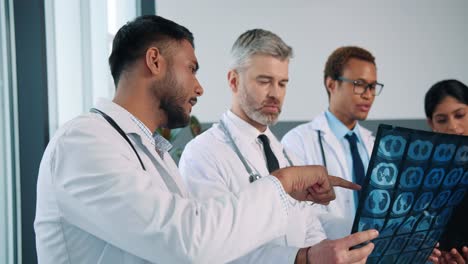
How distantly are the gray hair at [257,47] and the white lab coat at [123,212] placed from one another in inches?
32.6

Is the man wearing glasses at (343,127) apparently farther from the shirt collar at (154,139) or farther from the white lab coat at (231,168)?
the shirt collar at (154,139)

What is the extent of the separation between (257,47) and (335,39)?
1.95m

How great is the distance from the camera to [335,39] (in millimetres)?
3443

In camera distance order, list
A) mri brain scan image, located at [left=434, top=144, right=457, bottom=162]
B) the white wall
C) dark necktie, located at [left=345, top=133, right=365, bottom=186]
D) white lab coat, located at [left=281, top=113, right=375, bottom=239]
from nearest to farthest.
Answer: mri brain scan image, located at [left=434, top=144, right=457, bottom=162] → white lab coat, located at [left=281, top=113, right=375, bottom=239] → dark necktie, located at [left=345, top=133, right=365, bottom=186] → the white wall

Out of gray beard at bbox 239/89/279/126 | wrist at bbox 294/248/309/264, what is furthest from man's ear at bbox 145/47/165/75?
gray beard at bbox 239/89/279/126

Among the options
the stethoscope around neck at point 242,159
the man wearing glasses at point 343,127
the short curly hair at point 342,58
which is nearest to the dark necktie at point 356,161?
the man wearing glasses at point 343,127

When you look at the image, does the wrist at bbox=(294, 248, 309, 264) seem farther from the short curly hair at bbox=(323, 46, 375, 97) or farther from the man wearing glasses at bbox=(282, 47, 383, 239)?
the short curly hair at bbox=(323, 46, 375, 97)

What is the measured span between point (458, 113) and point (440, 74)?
62.8 inches

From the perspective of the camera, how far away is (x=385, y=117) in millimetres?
3439

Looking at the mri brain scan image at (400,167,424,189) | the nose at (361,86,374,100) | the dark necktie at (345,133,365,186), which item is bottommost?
the dark necktie at (345,133,365,186)

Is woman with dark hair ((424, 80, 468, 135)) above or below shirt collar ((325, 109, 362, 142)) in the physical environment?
above

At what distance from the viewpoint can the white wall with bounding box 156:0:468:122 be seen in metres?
3.43

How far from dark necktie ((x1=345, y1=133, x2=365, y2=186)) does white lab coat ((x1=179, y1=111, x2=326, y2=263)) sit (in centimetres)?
53

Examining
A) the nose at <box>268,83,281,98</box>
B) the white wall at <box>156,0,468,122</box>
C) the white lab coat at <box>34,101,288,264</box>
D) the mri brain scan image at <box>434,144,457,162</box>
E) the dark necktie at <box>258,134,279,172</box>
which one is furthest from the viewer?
the white wall at <box>156,0,468,122</box>
